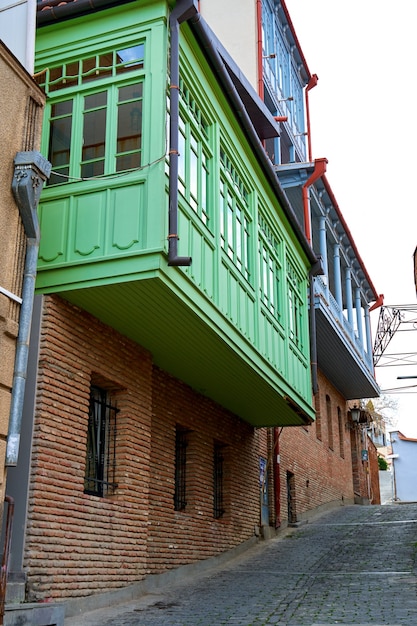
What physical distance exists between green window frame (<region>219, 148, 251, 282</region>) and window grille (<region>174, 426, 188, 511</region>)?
295cm

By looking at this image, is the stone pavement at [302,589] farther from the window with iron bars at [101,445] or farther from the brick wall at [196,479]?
the window with iron bars at [101,445]

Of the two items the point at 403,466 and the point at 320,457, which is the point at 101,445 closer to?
the point at 320,457

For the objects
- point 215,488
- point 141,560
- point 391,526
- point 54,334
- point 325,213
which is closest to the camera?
point 54,334

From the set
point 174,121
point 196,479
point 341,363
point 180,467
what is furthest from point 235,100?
point 341,363

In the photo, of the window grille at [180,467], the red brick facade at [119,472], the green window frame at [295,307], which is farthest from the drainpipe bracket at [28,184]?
the green window frame at [295,307]

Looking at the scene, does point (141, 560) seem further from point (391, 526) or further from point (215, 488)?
point (391, 526)

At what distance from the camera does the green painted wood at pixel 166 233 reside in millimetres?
8375

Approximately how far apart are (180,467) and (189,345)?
9.87 ft

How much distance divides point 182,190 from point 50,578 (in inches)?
184

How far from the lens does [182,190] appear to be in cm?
922

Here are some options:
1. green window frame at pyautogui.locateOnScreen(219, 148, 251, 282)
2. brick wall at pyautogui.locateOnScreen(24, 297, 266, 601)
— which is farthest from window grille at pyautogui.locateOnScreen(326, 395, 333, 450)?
green window frame at pyautogui.locateOnScreen(219, 148, 251, 282)

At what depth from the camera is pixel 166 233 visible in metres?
8.23

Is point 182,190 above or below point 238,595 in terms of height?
above

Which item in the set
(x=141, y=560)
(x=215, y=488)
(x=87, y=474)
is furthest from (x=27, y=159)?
(x=215, y=488)
